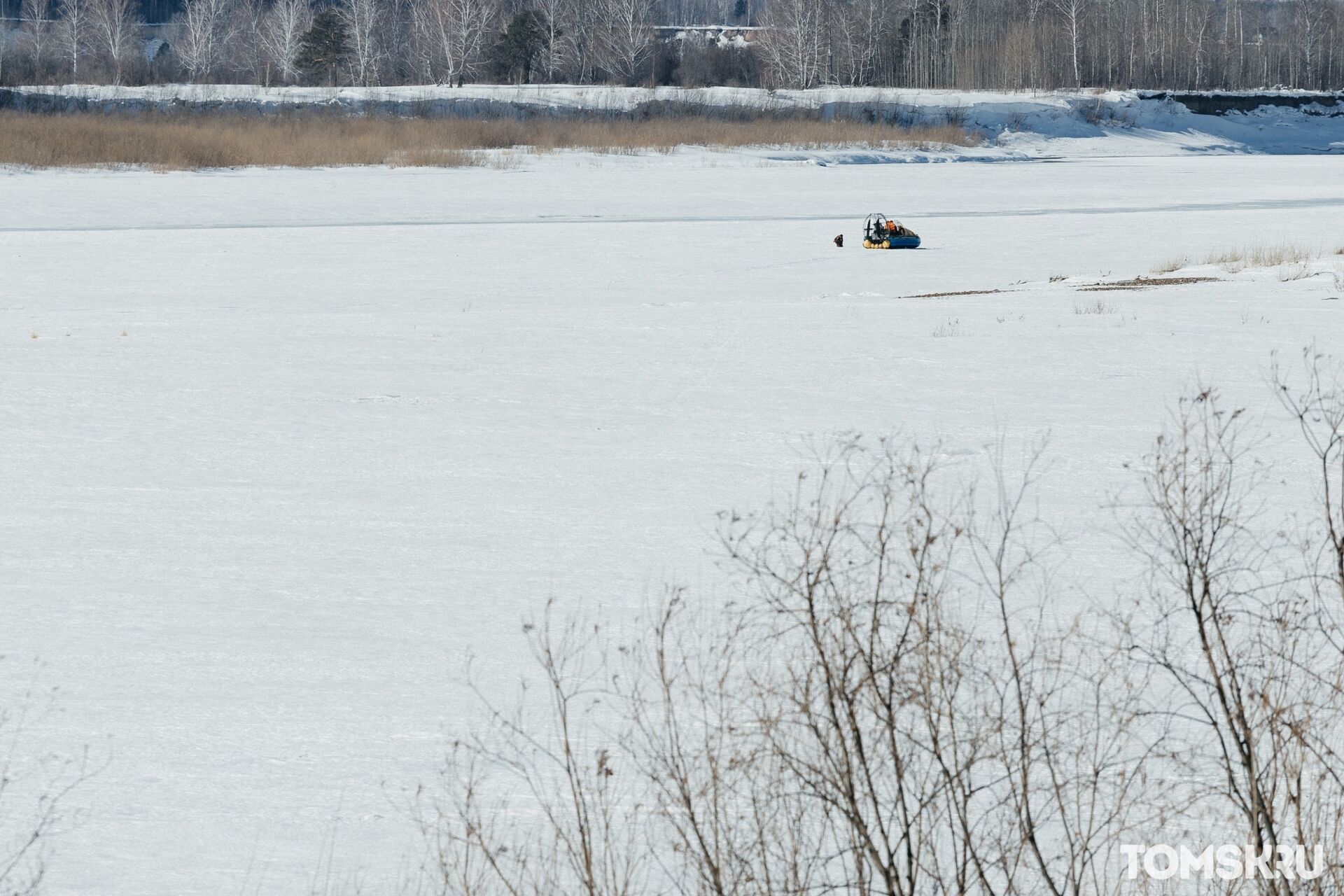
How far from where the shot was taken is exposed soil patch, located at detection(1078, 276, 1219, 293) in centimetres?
1756

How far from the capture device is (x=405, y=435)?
10.0 meters

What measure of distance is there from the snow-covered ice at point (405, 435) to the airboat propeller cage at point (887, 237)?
563 mm

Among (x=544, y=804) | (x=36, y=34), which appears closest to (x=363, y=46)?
(x=36, y=34)

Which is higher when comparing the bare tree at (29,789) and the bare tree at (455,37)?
the bare tree at (455,37)

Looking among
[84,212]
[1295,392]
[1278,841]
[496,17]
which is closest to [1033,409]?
[1295,392]

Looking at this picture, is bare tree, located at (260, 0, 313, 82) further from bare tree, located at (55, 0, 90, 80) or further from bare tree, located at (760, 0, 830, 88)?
bare tree, located at (760, 0, 830, 88)

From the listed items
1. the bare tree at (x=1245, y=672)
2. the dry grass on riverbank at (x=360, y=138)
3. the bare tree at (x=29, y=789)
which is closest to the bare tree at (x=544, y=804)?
the bare tree at (x=29, y=789)

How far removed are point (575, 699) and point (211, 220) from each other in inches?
1026

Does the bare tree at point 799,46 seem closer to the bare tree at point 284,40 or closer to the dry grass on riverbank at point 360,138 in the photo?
the dry grass on riverbank at point 360,138

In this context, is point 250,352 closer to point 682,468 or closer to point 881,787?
point 682,468

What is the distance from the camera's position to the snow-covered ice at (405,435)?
506cm

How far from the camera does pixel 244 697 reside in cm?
542

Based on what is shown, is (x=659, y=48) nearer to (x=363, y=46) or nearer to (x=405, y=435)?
(x=363, y=46)

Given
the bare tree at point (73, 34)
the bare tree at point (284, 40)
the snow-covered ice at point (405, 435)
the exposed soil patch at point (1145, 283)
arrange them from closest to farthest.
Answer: the snow-covered ice at point (405, 435) → the exposed soil patch at point (1145, 283) → the bare tree at point (284, 40) → the bare tree at point (73, 34)
